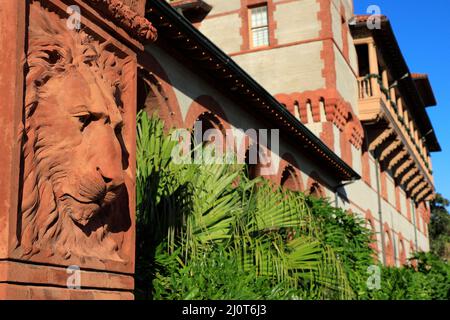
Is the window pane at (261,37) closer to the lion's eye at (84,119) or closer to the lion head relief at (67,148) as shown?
the lion head relief at (67,148)

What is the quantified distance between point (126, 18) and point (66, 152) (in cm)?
104

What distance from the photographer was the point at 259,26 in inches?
1005

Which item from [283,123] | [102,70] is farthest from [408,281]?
[102,70]

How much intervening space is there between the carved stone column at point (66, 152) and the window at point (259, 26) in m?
21.9

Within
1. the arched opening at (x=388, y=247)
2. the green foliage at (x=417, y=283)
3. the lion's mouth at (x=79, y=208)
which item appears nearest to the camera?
the lion's mouth at (x=79, y=208)

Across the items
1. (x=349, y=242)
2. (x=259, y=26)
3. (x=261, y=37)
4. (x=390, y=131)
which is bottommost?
(x=349, y=242)

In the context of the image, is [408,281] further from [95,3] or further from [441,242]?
[441,242]

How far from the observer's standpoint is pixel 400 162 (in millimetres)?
36781

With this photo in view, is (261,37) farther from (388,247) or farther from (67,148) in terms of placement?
(67,148)

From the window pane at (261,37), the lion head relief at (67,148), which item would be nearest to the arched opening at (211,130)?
the lion head relief at (67,148)

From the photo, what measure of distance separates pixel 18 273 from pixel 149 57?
28.7ft

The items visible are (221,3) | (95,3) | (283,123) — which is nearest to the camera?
(95,3)

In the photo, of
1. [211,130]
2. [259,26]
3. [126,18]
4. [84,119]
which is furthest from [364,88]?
[84,119]

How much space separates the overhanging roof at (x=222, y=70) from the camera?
10836mm
